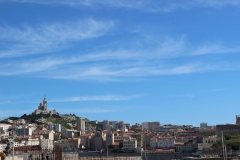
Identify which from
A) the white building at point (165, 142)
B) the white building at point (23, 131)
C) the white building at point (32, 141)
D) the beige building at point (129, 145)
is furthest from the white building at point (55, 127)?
the white building at point (165, 142)

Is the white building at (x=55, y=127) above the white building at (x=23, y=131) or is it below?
above

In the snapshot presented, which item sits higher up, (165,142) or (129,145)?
(165,142)

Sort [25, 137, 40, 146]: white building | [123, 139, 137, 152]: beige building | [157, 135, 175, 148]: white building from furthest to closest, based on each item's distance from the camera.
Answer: [25, 137, 40, 146]: white building
[157, 135, 175, 148]: white building
[123, 139, 137, 152]: beige building

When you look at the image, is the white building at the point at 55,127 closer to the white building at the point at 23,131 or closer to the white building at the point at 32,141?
the white building at the point at 23,131

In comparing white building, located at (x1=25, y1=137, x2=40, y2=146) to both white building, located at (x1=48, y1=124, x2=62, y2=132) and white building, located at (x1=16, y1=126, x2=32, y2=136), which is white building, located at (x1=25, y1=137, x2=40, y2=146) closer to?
white building, located at (x1=16, y1=126, x2=32, y2=136)

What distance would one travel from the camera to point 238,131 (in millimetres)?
84562

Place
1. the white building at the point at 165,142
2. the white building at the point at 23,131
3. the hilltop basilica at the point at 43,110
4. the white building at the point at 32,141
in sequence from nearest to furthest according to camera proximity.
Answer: the white building at the point at 165,142, the white building at the point at 32,141, the white building at the point at 23,131, the hilltop basilica at the point at 43,110

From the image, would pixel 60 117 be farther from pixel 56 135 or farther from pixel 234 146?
pixel 234 146

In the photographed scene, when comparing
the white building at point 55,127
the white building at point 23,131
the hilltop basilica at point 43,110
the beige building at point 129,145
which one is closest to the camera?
the beige building at point 129,145

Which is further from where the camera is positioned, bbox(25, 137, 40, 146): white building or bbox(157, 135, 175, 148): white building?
bbox(25, 137, 40, 146): white building

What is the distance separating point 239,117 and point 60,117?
64.9 meters

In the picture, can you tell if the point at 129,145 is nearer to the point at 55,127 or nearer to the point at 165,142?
the point at 165,142

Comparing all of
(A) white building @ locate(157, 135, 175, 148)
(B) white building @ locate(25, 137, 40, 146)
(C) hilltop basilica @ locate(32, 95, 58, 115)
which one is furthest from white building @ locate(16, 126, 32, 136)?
(A) white building @ locate(157, 135, 175, 148)

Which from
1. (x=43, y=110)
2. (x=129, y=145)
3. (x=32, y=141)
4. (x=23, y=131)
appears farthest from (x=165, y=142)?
(x=43, y=110)
